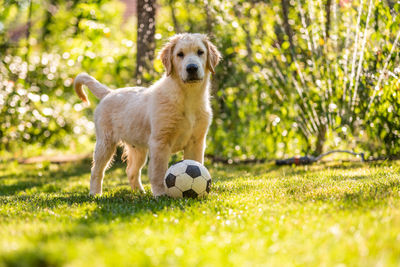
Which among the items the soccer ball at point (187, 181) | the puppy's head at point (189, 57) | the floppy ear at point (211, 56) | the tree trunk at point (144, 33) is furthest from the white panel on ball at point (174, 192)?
the tree trunk at point (144, 33)

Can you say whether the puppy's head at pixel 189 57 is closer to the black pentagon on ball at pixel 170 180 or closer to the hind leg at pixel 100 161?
the black pentagon on ball at pixel 170 180

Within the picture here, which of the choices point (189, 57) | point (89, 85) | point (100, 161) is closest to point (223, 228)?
point (189, 57)

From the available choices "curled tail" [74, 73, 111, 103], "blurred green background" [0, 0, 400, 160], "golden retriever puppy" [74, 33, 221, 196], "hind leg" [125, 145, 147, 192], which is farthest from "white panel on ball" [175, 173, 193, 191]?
"blurred green background" [0, 0, 400, 160]

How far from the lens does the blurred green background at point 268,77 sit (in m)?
5.18

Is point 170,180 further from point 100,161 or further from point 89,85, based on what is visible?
point 89,85

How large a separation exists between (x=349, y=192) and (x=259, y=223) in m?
1.03

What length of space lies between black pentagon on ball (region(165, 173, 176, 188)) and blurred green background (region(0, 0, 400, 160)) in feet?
7.07

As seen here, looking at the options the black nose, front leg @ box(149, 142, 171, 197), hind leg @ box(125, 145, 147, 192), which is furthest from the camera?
hind leg @ box(125, 145, 147, 192)

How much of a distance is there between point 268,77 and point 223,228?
13.9ft

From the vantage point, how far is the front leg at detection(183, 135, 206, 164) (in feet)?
12.7

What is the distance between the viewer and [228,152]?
6.73m

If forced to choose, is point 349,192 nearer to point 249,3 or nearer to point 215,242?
point 215,242

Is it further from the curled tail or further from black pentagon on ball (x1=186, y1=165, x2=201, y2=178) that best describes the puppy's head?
the curled tail

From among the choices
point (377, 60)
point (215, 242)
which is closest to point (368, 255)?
point (215, 242)
